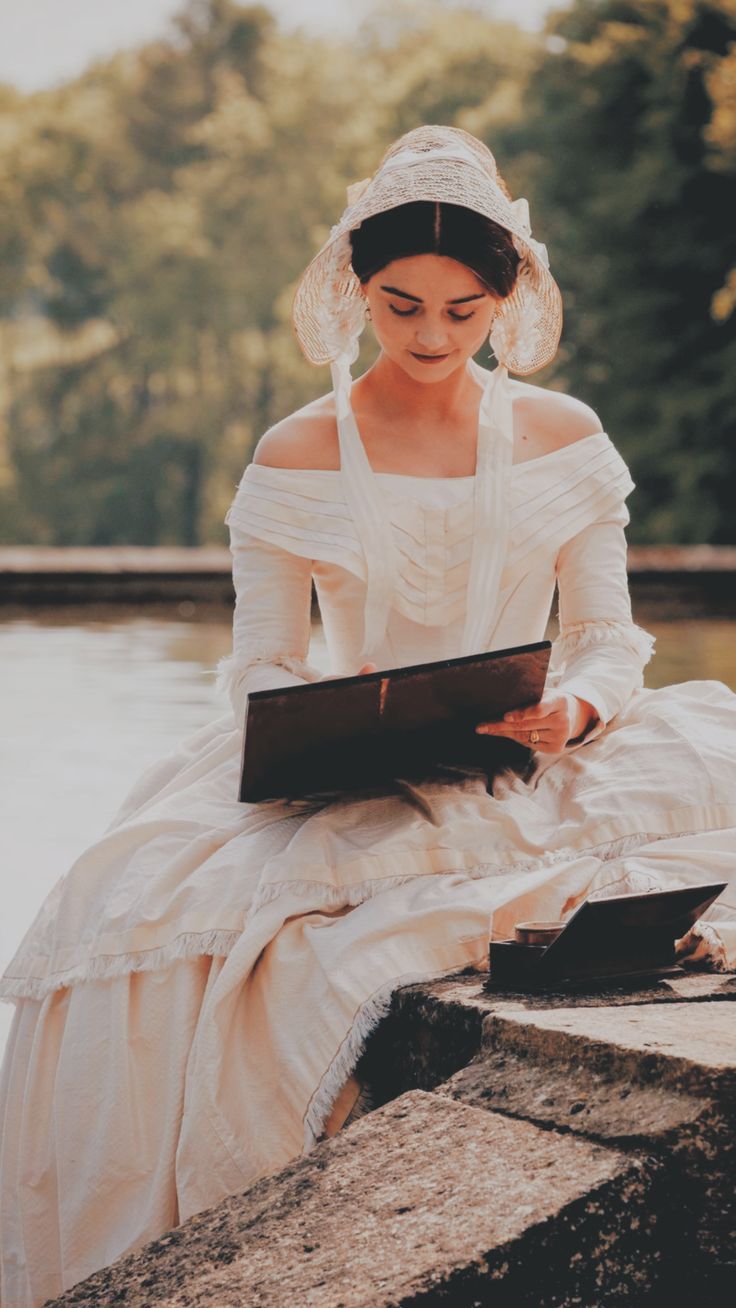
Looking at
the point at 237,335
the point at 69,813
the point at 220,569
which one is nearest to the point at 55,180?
the point at 237,335

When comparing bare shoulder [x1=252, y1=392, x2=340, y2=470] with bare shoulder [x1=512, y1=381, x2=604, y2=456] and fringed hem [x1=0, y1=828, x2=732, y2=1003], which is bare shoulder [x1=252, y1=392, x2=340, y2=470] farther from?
fringed hem [x1=0, y1=828, x2=732, y2=1003]

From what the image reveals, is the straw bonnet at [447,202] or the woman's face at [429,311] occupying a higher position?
the straw bonnet at [447,202]

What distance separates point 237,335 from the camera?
108ft

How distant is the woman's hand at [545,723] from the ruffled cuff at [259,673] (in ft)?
1.12

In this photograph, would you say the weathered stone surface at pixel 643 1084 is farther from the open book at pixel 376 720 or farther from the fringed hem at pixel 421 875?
the open book at pixel 376 720

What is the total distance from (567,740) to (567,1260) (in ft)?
3.38

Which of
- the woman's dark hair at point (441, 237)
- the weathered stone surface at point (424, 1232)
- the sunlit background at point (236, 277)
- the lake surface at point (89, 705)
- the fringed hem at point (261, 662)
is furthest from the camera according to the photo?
the sunlit background at point (236, 277)

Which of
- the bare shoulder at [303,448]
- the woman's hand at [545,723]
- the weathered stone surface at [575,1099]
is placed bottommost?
the weathered stone surface at [575,1099]

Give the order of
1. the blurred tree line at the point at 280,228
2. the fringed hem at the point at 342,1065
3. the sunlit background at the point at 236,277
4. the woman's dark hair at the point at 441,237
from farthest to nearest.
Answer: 1. the blurred tree line at the point at 280,228
2. the sunlit background at the point at 236,277
3. the woman's dark hair at the point at 441,237
4. the fringed hem at the point at 342,1065

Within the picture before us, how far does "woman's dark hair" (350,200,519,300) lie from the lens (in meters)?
2.59

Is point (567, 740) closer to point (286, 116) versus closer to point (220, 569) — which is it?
point (220, 569)

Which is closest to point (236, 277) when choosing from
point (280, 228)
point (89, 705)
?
point (280, 228)

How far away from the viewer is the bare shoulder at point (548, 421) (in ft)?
9.41

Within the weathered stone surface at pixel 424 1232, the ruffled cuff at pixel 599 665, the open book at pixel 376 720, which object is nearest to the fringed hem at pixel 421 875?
the open book at pixel 376 720
